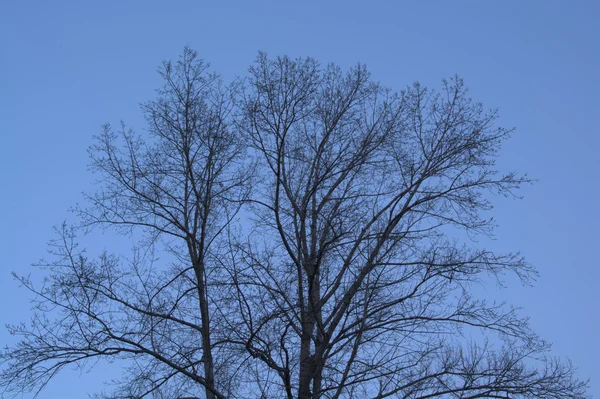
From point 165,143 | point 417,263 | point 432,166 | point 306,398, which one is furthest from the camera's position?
point 165,143

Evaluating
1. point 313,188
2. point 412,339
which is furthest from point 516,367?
point 313,188

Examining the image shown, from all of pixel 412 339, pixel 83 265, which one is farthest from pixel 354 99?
pixel 83 265

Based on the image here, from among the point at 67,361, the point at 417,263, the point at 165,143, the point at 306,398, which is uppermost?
the point at 165,143

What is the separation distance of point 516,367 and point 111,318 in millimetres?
5088

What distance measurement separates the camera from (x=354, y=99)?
11984 mm

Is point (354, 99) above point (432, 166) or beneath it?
above

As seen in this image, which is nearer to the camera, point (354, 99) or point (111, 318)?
point (111, 318)

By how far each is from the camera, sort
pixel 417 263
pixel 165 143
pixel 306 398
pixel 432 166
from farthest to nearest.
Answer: pixel 165 143, pixel 432 166, pixel 417 263, pixel 306 398

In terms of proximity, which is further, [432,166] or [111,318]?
[432,166]

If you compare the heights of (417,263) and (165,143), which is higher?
(165,143)

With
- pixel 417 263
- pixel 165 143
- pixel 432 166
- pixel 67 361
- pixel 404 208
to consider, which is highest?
pixel 165 143

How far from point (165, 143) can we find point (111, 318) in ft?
10.3

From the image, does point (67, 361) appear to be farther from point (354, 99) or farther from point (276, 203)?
point (354, 99)

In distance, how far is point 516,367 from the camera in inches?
392
